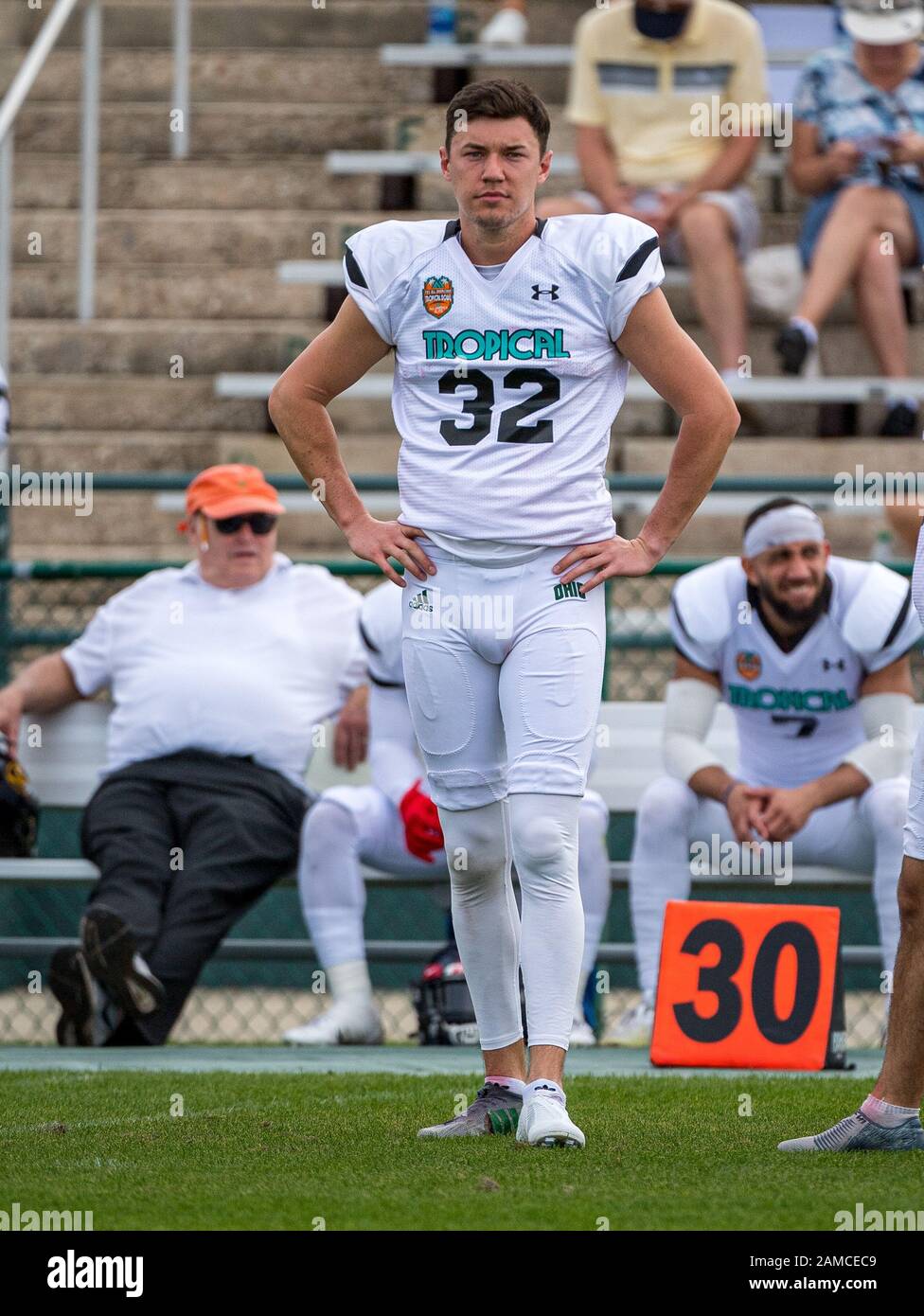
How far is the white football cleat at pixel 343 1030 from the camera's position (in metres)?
6.71

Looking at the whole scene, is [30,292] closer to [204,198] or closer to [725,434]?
[204,198]

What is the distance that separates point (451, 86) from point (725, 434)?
7.60 m

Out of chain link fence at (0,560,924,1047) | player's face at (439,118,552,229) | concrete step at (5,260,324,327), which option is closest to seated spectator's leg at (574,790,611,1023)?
chain link fence at (0,560,924,1047)

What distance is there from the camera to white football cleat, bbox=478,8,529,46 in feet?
37.4

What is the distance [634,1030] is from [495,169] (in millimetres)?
3179

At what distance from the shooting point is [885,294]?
31.6ft

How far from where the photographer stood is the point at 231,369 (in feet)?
35.1

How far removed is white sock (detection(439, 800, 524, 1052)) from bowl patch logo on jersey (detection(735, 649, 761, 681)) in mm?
2525

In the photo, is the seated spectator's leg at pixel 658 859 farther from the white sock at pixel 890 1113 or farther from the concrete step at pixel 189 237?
the concrete step at pixel 189 237

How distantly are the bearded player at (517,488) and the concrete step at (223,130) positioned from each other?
758 centimetres

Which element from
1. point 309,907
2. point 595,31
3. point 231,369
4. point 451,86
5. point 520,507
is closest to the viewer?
point 520,507

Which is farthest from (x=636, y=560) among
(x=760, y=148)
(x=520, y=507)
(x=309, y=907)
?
(x=760, y=148)

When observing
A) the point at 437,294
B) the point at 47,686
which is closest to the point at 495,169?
the point at 437,294

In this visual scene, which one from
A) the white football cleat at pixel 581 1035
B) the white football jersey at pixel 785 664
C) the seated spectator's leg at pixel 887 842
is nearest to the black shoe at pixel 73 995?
the white football cleat at pixel 581 1035
